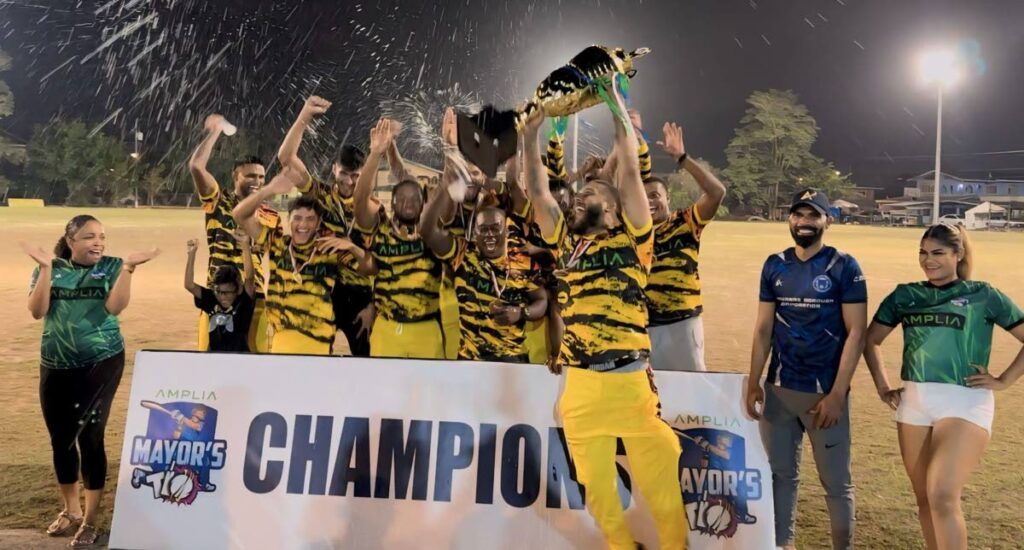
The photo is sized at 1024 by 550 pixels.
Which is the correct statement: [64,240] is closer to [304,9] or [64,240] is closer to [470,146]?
[470,146]

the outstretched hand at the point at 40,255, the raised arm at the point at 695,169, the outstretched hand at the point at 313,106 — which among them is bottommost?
the outstretched hand at the point at 40,255

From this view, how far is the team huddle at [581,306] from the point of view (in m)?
2.82

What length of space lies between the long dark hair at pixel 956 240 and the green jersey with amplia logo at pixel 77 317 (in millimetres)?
4399

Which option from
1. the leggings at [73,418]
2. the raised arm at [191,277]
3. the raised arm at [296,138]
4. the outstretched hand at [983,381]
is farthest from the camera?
the raised arm at [191,277]

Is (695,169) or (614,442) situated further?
(695,169)

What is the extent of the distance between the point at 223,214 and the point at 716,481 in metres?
3.77

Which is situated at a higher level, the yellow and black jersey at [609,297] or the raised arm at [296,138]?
the raised arm at [296,138]

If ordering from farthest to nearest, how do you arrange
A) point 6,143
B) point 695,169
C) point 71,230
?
point 6,143
point 695,169
point 71,230

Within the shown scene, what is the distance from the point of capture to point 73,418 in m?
3.73

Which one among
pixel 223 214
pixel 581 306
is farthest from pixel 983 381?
pixel 223 214

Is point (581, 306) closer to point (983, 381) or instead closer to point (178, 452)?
point (983, 381)

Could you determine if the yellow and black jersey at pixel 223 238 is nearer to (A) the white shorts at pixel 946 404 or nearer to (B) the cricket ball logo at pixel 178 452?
(B) the cricket ball logo at pixel 178 452

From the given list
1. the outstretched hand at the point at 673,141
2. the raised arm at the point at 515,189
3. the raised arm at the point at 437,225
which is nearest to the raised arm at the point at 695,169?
the outstretched hand at the point at 673,141

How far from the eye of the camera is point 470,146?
12.1 feet
